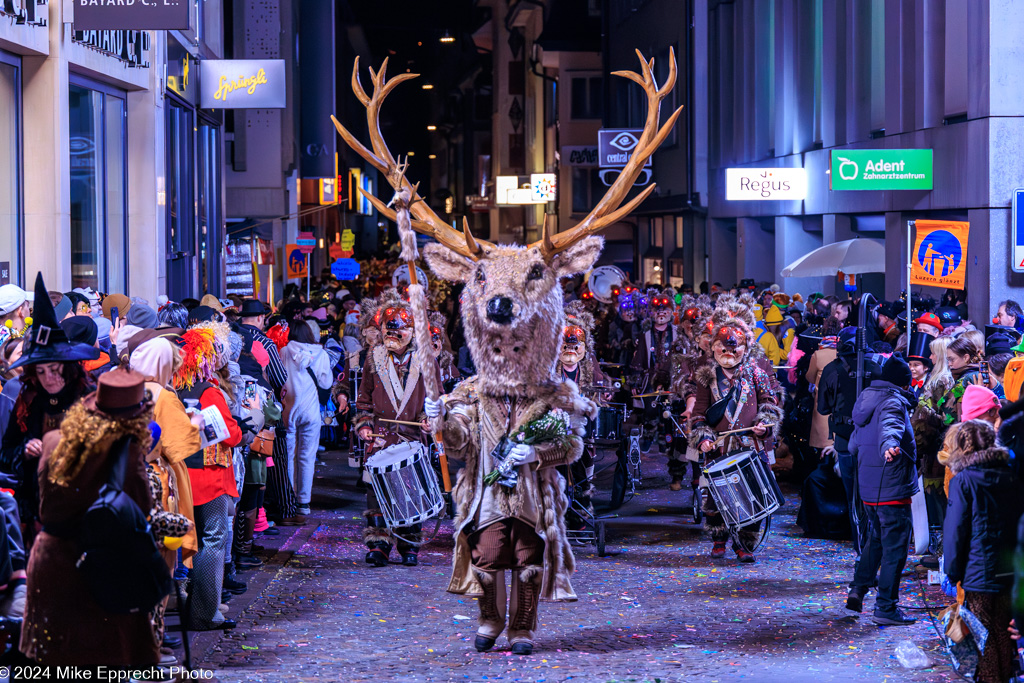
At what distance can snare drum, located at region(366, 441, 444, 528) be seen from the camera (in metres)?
9.41

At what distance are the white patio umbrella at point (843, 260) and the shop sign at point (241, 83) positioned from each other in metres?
8.56

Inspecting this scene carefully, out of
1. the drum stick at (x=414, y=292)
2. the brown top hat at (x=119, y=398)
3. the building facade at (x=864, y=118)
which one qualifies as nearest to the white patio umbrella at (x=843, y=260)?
the building facade at (x=864, y=118)

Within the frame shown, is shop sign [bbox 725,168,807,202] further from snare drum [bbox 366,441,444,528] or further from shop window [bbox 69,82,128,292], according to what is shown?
snare drum [bbox 366,441,444,528]

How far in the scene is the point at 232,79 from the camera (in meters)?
19.6

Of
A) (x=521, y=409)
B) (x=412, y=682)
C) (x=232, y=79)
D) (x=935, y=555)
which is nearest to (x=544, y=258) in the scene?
(x=521, y=409)

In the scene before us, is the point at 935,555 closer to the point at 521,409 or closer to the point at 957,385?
the point at 957,385

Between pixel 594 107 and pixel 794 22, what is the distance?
2048 centimetres

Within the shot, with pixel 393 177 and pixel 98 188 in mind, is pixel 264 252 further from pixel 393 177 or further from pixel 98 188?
pixel 393 177

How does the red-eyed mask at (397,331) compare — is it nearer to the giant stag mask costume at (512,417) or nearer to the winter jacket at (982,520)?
the giant stag mask costume at (512,417)

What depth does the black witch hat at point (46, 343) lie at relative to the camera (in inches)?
229

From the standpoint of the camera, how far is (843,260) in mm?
20797

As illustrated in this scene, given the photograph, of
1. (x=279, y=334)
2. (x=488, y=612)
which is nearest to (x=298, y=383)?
(x=279, y=334)

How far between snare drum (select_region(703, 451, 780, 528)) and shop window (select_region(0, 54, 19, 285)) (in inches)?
276

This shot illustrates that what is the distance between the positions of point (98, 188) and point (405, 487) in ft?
26.2
